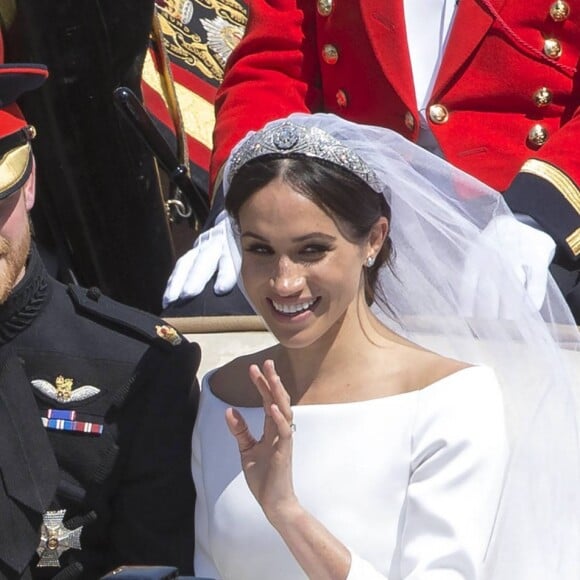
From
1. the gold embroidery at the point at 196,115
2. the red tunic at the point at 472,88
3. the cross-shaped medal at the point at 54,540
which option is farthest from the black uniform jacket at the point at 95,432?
the gold embroidery at the point at 196,115

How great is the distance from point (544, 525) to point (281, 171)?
1.60ft

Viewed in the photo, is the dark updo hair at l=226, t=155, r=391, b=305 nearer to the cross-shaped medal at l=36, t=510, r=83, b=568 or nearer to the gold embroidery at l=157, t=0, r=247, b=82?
the cross-shaped medal at l=36, t=510, r=83, b=568

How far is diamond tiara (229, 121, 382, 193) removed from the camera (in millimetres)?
1737

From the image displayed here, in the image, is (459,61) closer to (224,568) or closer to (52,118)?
(52,118)

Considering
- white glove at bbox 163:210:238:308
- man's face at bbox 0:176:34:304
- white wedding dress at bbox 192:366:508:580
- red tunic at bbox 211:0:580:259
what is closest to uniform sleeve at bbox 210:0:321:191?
red tunic at bbox 211:0:580:259

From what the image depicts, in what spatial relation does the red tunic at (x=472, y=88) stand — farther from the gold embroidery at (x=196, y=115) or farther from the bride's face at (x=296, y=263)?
the bride's face at (x=296, y=263)

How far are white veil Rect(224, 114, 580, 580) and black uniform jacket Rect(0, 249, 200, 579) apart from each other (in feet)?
0.90

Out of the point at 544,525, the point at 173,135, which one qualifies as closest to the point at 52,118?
the point at 173,135

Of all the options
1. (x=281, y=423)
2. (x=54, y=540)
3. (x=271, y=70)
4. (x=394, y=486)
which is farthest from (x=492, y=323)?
(x=271, y=70)

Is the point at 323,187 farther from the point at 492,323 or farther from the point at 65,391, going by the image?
the point at 65,391

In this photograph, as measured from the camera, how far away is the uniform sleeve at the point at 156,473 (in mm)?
1911

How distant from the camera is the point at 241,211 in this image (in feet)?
5.78

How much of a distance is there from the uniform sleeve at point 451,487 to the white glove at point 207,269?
651 millimetres

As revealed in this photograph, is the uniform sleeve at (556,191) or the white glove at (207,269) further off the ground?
the uniform sleeve at (556,191)
